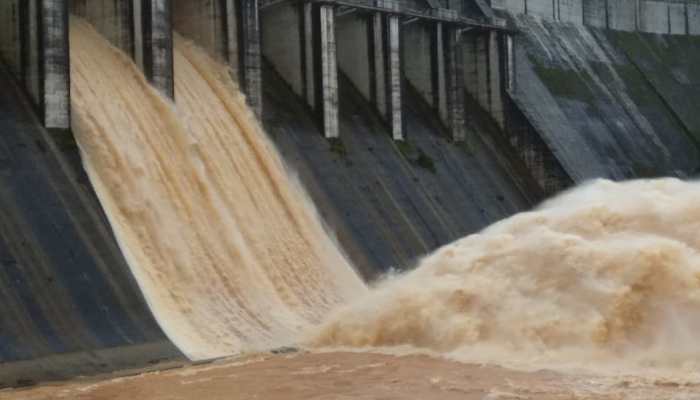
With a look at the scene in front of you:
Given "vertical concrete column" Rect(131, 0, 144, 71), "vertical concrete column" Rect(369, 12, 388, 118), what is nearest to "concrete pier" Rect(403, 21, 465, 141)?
"vertical concrete column" Rect(369, 12, 388, 118)

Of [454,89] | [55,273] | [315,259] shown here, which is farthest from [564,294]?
[454,89]

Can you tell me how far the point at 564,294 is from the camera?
17.2 m

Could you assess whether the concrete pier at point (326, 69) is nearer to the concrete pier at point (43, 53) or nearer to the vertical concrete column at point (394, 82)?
the vertical concrete column at point (394, 82)

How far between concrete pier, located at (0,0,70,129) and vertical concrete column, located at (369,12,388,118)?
10.8 m

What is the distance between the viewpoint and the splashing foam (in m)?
16.3

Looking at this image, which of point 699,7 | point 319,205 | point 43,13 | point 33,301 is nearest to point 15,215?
point 33,301

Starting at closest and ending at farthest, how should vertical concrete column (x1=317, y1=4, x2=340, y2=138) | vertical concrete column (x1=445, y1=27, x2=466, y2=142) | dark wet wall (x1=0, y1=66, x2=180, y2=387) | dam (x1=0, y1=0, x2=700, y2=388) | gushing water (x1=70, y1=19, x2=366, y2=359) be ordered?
dark wet wall (x1=0, y1=66, x2=180, y2=387) → dam (x1=0, y1=0, x2=700, y2=388) → gushing water (x1=70, y1=19, x2=366, y2=359) → vertical concrete column (x1=317, y1=4, x2=340, y2=138) → vertical concrete column (x1=445, y1=27, x2=466, y2=142)

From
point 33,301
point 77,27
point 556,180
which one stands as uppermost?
point 77,27

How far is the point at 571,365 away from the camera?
15875 mm

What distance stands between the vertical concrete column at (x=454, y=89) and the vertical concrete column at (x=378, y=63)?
9.63 ft

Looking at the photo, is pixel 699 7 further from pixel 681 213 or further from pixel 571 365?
pixel 571 365

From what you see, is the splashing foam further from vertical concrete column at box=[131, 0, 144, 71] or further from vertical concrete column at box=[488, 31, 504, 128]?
vertical concrete column at box=[488, 31, 504, 128]

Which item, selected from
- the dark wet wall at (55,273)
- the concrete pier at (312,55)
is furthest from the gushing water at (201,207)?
the concrete pier at (312,55)

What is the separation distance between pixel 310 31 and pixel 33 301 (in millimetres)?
12179
